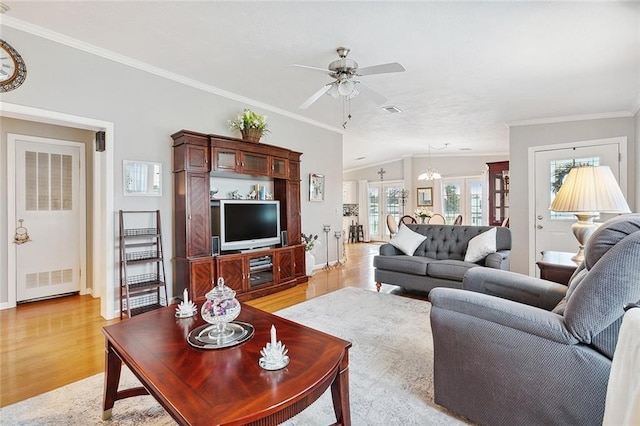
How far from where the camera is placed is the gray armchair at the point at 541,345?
1252mm

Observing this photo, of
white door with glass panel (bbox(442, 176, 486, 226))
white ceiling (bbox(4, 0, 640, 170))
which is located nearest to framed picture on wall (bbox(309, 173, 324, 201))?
white ceiling (bbox(4, 0, 640, 170))

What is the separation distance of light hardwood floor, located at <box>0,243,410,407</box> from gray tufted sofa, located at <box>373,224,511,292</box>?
16.5 inches

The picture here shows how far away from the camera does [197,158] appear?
12.0 feet

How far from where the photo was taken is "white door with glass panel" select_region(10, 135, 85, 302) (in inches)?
149

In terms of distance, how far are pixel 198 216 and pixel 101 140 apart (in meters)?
1.27

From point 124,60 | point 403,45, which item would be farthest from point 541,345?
point 124,60

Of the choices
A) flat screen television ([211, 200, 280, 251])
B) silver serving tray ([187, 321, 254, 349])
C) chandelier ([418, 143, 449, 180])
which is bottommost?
silver serving tray ([187, 321, 254, 349])

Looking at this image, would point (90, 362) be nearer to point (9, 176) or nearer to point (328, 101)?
point (9, 176)

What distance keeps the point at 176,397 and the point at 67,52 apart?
3.45 metres

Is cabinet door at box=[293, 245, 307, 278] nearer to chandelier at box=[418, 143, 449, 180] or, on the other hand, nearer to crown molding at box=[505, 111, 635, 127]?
crown molding at box=[505, 111, 635, 127]

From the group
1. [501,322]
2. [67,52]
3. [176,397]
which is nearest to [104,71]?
[67,52]

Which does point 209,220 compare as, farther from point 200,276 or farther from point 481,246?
point 481,246

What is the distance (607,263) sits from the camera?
4.14 feet

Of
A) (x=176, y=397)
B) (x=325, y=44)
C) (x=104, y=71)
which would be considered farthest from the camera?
(x=104, y=71)
